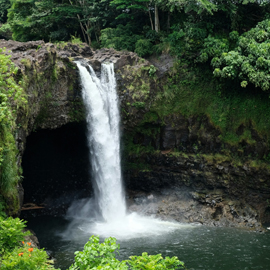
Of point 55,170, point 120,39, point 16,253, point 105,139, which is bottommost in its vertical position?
point 55,170

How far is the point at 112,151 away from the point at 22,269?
12.0 m

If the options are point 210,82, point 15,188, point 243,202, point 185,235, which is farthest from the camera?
point 210,82

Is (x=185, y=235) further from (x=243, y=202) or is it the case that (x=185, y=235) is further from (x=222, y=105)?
(x=222, y=105)

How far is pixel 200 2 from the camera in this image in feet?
58.3

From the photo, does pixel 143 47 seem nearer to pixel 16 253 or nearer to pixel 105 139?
pixel 105 139

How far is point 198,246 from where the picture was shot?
1338 cm

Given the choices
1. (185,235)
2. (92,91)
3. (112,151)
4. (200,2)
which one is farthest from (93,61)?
(185,235)

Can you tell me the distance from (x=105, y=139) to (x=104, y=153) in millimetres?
813

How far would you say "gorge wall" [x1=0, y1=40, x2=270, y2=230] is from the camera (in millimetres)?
16562

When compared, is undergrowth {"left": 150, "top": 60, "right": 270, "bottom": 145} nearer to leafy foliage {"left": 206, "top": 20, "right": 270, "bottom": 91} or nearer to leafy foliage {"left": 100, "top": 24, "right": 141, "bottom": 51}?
leafy foliage {"left": 206, "top": 20, "right": 270, "bottom": 91}

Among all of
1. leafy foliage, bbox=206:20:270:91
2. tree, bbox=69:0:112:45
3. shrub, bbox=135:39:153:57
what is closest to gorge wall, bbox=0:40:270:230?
shrub, bbox=135:39:153:57

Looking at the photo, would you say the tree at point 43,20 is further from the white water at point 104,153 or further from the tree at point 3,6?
the white water at point 104,153

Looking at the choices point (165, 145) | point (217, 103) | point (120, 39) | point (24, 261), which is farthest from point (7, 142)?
point (120, 39)

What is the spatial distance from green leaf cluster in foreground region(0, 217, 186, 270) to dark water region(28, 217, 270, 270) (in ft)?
15.3
